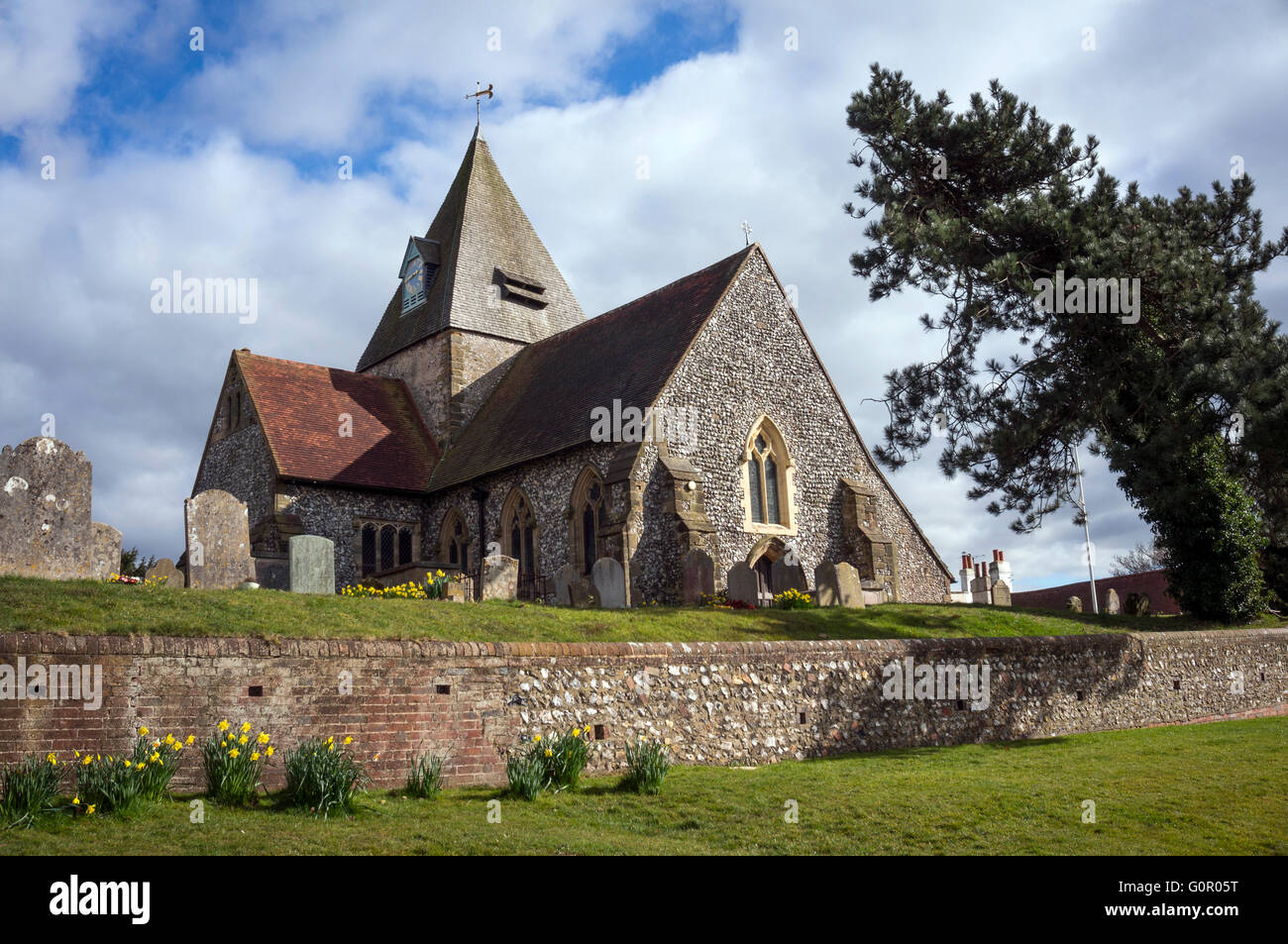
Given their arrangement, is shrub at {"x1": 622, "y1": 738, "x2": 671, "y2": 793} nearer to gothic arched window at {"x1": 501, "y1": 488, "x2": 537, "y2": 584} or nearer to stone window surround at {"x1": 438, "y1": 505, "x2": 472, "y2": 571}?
gothic arched window at {"x1": 501, "y1": 488, "x2": 537, "y2": 584}

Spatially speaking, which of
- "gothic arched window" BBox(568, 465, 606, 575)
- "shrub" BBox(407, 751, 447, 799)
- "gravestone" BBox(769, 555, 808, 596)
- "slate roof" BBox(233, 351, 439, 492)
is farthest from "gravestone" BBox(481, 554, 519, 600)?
"slate roof" BBox(233, 351, 439, 492)

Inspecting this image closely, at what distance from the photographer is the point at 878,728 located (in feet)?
44.3

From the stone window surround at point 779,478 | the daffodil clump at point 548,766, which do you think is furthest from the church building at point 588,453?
the daffodil clump at point 548,766

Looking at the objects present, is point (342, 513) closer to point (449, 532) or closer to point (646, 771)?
point (449, 532)

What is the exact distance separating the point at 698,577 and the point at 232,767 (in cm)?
1053

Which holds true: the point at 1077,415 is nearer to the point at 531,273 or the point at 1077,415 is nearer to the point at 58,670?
the point at 58,670

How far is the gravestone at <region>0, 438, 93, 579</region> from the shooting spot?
11664 mm

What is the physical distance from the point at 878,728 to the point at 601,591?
5.29 metres

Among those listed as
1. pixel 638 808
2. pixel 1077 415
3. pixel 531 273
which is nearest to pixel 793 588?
pixel 1077 415

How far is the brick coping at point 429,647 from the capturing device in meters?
9.04

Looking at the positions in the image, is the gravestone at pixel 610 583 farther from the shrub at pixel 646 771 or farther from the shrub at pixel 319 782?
the shrub at pixel 319 782

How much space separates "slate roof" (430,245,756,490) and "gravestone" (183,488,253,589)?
28.0 feet

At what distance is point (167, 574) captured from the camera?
638 inches

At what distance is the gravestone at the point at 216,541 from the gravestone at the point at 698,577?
7387 millimetres
